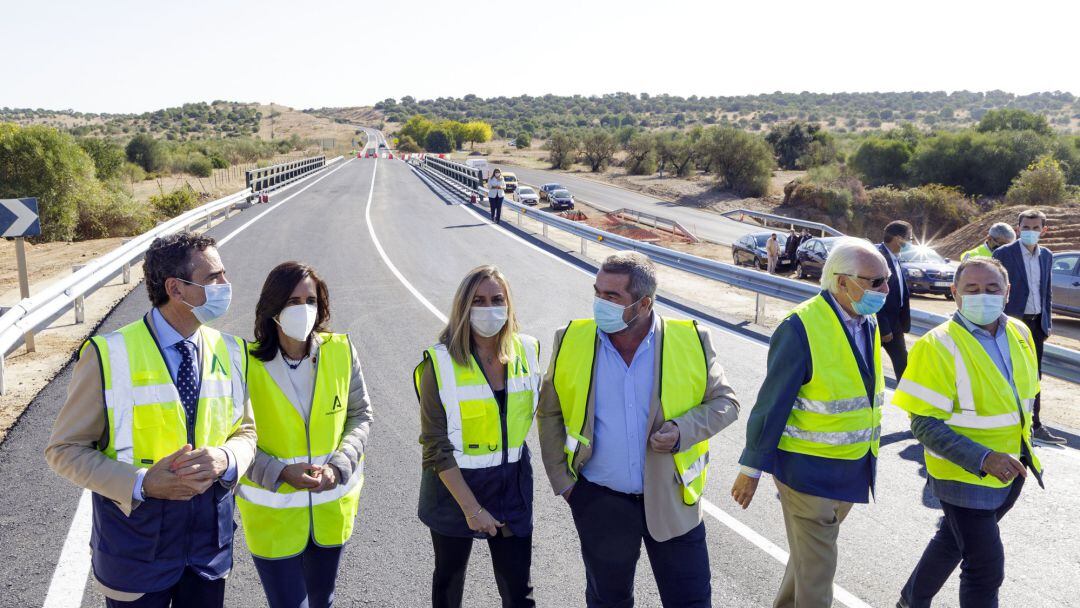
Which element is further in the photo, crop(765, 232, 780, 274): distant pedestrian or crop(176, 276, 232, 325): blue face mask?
crop(765, 232, 780, 274): distant pedestrian

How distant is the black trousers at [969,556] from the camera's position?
3.72 m

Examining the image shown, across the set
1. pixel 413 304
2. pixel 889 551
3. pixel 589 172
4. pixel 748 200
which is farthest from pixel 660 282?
pixel 589 172

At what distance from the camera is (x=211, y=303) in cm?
323

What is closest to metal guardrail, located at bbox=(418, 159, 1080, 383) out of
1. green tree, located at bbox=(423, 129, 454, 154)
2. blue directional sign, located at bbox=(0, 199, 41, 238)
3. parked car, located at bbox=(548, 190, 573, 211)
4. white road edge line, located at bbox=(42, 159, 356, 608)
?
white road edge line, located at bbox=(42, 159, 356, 608)

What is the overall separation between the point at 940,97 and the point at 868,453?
7772 inches

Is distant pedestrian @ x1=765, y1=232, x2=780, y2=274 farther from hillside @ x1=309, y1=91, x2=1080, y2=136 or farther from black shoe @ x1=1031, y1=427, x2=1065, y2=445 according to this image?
hillside @ x1=309, y1=91, x2=1080, y2=136

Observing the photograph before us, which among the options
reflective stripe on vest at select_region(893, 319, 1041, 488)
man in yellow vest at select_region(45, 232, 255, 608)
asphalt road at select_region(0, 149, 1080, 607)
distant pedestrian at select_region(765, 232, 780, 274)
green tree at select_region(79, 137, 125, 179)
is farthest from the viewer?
green tree at select_region(79, 137, 125, 179)

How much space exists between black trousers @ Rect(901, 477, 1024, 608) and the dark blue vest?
3.43 metres

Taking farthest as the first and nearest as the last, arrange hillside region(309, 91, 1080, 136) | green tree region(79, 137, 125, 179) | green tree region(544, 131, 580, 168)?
hillside region(309, 91, 1080, 136) < green tree region(544, 131, 580, 168) < green tree region(79, 137, 125, 179)

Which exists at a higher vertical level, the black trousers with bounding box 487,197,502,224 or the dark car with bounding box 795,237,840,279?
the black trousers with bounding box 487,197,502,224

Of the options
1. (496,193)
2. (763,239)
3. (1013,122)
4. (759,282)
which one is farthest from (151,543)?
(1013,122)

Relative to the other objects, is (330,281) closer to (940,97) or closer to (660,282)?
(660,282)

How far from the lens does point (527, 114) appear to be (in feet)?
611

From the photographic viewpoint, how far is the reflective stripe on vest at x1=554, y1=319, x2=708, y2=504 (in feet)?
11.4
